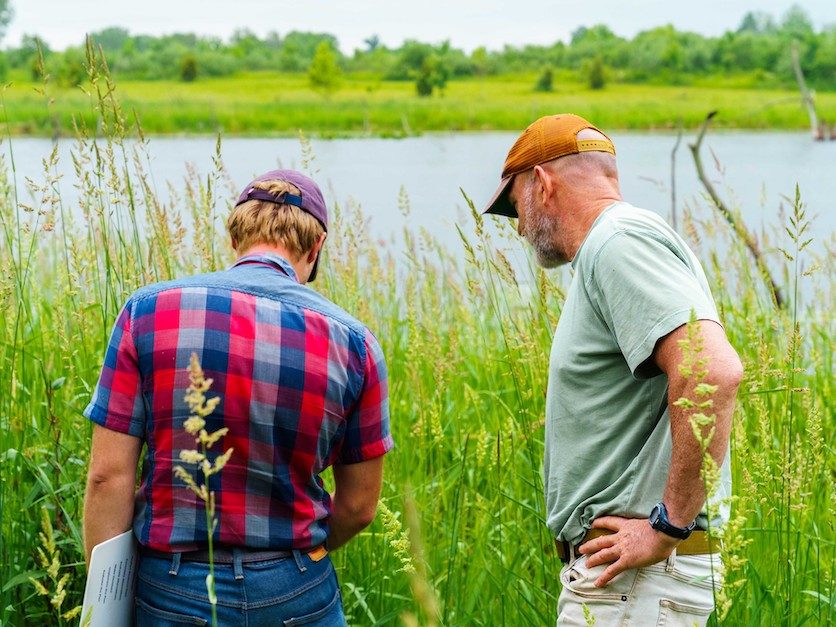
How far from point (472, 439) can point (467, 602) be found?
134 cm

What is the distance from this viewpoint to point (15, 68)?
63969 mm

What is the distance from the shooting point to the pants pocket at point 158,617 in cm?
Result: 195

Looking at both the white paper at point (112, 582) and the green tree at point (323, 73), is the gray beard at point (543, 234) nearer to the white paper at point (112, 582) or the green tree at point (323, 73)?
the white paper at point (112, 582)

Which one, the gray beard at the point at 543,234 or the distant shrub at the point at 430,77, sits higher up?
the gray beard at the point at 543,234

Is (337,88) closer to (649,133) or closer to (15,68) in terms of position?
(649,133)

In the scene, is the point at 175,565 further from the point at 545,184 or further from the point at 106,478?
the point at 545,184

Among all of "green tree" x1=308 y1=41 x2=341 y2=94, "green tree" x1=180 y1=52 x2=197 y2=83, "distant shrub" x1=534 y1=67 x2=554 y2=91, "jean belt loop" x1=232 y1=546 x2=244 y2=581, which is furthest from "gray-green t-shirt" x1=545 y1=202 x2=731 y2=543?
"green tree" x1=180 y1=52 x2=197 y2=83

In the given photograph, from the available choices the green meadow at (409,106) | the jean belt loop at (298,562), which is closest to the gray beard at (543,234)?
the jean belt loop at (298,562)

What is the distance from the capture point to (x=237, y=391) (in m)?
1.92

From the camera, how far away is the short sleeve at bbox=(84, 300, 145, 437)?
1941 mm

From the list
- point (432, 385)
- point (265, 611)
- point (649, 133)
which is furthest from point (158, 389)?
point (649, 133)

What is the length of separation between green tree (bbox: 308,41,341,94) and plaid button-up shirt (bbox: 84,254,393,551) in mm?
51851

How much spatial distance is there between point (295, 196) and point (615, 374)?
77 centimetres

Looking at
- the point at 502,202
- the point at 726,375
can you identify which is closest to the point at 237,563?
the point at 726,375
